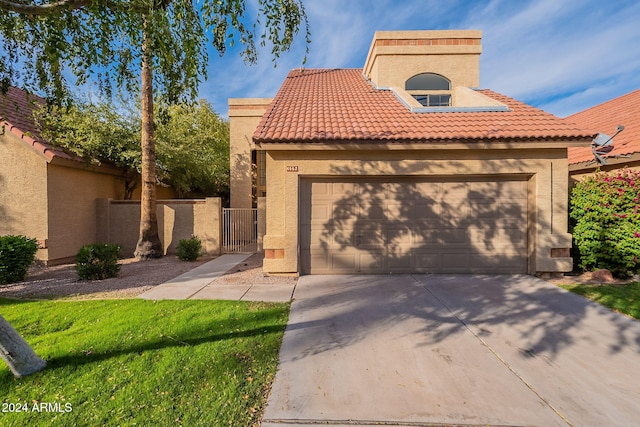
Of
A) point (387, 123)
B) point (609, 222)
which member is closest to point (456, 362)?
point (387, 123)

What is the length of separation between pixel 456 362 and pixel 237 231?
9522mm

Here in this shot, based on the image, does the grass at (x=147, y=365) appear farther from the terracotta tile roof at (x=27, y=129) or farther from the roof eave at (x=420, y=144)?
the terracotta tile roof at (x=27, y=129)

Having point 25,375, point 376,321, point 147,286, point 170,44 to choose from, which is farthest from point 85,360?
point 170,44

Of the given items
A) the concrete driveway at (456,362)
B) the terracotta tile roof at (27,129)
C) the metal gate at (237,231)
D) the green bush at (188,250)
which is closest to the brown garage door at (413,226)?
the concrete driveway at (456,362)

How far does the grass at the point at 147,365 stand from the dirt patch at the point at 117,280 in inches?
37.4

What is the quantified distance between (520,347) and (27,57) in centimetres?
919

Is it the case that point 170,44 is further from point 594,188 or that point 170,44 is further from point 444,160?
point 594,188

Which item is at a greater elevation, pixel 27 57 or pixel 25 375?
pixel 27 57

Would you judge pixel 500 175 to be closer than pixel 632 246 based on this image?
No

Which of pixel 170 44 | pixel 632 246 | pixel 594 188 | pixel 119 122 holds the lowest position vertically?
pixel 632 246

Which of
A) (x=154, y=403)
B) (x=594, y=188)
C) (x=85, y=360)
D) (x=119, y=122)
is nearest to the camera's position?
(x=154, y=403)

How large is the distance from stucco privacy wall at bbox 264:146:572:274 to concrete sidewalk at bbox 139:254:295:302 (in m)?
1.00

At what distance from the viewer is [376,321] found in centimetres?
439

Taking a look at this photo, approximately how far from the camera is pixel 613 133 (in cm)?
916
